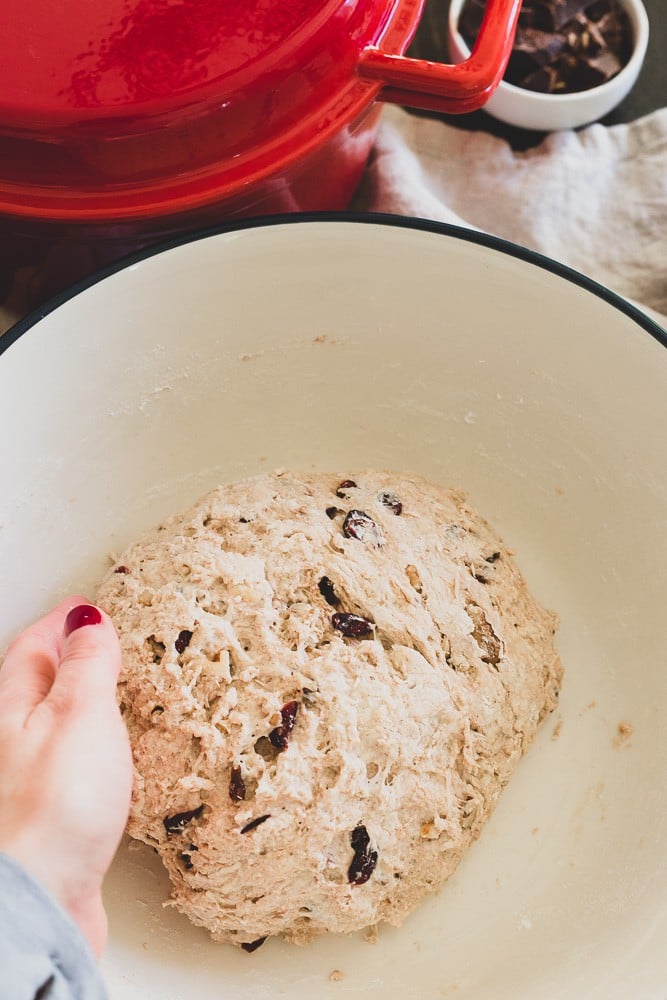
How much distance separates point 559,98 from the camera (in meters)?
1.47

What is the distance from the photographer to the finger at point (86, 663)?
89 cm

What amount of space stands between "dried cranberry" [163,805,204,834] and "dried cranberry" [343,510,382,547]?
1.19 feet

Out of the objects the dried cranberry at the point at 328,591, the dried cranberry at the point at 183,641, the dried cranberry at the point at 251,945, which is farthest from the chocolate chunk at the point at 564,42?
the dried cranberry at the point at 251,945

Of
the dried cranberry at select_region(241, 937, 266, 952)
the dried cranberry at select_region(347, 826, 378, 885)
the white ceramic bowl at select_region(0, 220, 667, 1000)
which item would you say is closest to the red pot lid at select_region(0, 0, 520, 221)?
the white ceramic bowl at select_region(0, 220, 667, 1000)

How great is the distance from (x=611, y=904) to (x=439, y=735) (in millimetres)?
265

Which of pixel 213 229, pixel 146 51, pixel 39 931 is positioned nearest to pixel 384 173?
pixel 213 229

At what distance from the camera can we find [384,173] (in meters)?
1.46

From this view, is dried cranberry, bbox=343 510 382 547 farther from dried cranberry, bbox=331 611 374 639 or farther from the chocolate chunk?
the chocolate chunk

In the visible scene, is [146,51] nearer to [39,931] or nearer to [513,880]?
[39,931]

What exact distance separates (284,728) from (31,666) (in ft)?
0.89

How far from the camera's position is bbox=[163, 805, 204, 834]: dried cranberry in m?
1.00

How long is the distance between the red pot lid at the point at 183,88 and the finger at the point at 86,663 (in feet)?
1.47

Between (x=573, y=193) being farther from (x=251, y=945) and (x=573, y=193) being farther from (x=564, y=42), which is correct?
(x=251, y=945)

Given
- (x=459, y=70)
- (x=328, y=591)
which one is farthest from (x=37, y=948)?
(x=459, y=70)
